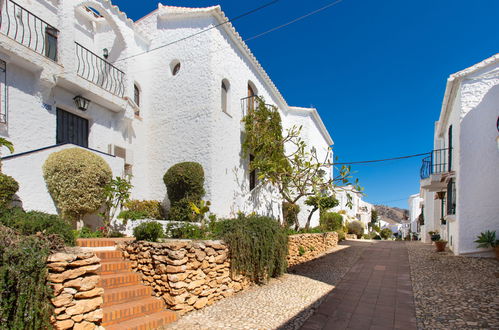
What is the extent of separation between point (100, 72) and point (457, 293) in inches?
467

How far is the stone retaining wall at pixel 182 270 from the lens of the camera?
5.34m

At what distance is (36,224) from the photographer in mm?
4523

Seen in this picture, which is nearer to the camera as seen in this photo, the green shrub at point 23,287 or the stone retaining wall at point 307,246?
the green shrub at point 23,287

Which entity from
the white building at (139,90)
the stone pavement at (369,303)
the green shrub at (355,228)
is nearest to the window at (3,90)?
the white building at (139,90)

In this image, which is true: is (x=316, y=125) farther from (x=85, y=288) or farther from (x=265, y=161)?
(x=85, y=288)

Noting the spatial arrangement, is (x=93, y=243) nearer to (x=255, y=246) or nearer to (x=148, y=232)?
(x=148, y=232)

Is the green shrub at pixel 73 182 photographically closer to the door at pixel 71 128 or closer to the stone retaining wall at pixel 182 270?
the door at pixel 71 128

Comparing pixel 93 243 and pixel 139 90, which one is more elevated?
pixel 139 90

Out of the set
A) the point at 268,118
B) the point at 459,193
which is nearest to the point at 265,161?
the point at 268,118

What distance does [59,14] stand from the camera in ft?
27.2

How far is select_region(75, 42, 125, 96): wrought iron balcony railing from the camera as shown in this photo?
9.58 metres

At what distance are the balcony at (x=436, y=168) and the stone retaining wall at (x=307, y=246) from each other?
5.31 meters

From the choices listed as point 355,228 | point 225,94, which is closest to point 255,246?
point 225,94

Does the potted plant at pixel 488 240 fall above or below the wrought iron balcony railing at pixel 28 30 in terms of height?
below
